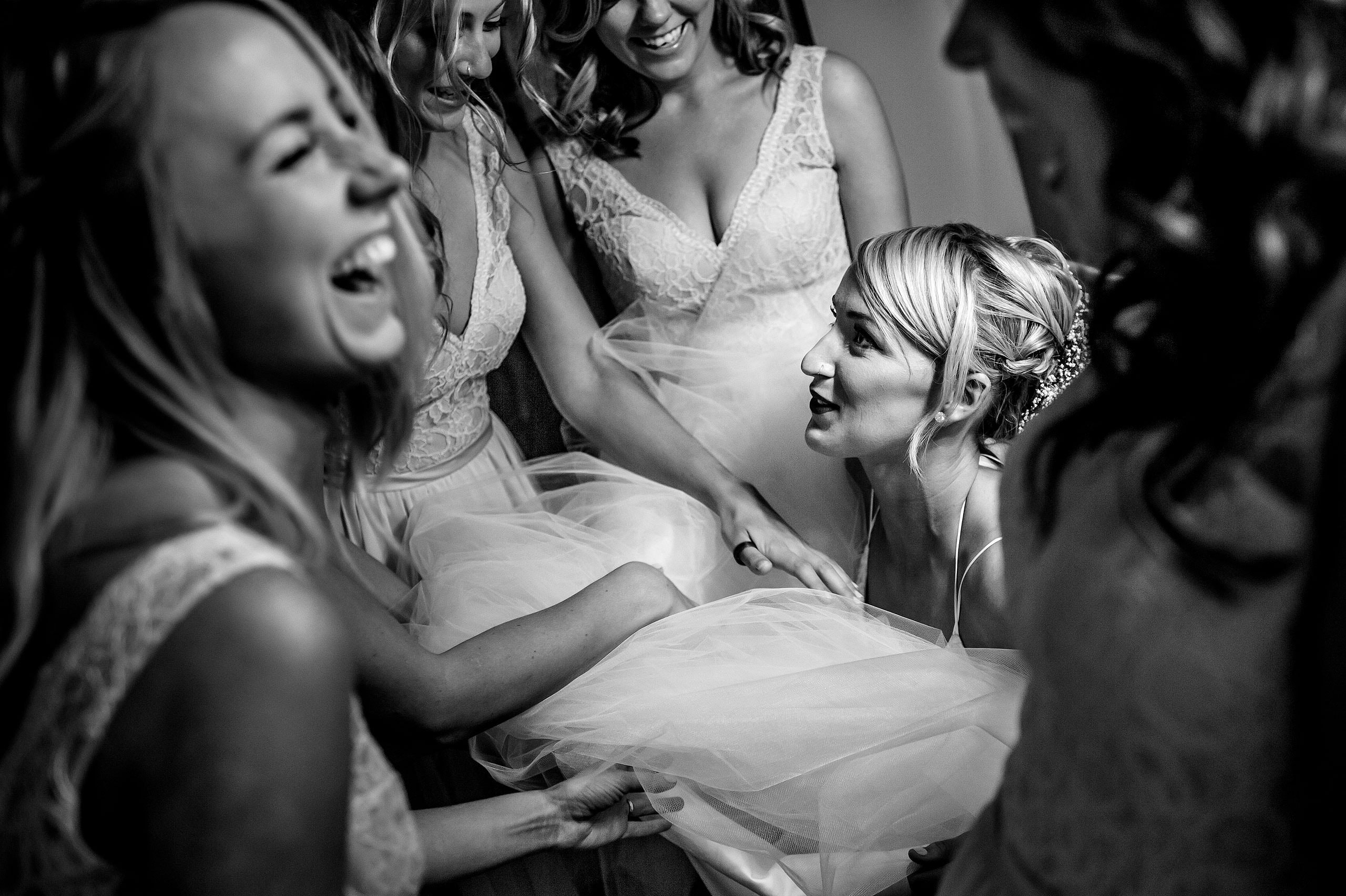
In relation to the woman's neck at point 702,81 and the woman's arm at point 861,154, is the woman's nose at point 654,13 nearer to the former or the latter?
the woman's neck at point 702,81

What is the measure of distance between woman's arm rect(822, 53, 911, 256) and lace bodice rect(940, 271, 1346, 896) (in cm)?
136

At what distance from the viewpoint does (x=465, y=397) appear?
2057 mm

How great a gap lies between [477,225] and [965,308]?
33.1 inches

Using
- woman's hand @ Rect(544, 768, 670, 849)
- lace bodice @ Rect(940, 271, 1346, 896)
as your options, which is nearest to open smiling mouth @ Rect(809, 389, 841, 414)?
woman's hand @ Rect(544, 768, 670, 849)

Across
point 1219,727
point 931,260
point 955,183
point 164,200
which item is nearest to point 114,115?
point 164,200

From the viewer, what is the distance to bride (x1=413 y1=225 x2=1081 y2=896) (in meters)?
1.37

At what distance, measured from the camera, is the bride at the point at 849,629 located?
1.37m

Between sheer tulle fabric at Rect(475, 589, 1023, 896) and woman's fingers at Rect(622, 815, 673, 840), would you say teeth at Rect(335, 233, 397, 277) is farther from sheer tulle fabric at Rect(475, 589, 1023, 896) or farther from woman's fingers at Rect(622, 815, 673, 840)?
woman's fingers at Rect(622, 815, 673, 840)

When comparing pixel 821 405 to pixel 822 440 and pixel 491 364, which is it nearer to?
pixel 822 440

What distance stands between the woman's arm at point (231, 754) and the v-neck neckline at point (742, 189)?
1521 mm

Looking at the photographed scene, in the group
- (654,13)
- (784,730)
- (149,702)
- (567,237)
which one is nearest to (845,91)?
(654,13)

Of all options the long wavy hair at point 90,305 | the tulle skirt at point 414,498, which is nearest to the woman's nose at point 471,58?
the tulle skirt at point 414,498

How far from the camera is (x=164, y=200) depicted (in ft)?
2.56

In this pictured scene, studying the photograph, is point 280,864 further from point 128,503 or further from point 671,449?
point 671,449
